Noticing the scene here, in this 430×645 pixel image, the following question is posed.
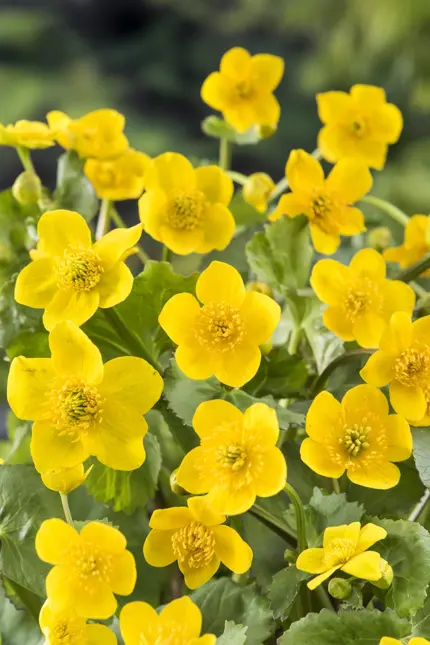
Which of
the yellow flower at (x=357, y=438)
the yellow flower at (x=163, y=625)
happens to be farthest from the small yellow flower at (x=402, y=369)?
the yellow flower at (x=163, y=625)

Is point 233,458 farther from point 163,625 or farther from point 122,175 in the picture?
point 122,175

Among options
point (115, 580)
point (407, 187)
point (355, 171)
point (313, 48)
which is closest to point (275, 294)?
point (355, 171)

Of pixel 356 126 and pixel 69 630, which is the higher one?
pixel 356 126

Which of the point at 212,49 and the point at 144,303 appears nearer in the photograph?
the point at 144,303

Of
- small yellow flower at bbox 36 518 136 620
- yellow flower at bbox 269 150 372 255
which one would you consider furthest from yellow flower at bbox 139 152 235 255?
small yellow flower at bbox 36 518 136 620

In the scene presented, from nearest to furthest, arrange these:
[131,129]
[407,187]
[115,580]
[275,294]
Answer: [115,580] < [275,294] < [407,187] < [131,129]

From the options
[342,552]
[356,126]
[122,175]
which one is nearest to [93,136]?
[122,175]

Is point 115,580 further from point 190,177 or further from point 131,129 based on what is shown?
point 131,129
